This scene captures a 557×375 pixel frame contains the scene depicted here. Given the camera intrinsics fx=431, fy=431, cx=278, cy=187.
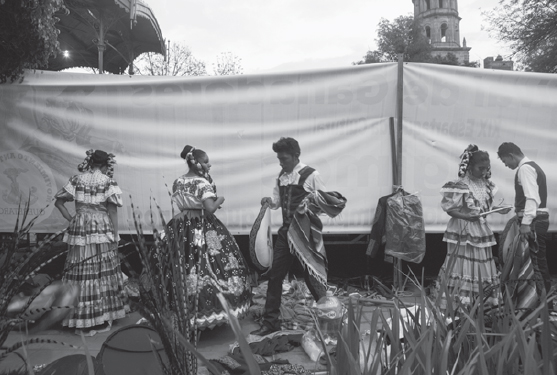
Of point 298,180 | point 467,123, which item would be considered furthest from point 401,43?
point 298,180

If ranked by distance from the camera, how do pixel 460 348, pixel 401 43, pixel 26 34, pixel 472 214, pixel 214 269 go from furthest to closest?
1. pixel 401 43
2. pixel 472 214
3. pixel 26 34
4. pixel 214 269
5. pixel 460 348

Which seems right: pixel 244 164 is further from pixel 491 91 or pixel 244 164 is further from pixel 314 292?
pixel 491 91

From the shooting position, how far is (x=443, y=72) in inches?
191

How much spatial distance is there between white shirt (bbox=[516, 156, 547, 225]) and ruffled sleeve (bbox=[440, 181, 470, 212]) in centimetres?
48

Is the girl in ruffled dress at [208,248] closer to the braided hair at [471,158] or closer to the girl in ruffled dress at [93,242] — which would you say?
the girl in ruffled dress at [93,242]

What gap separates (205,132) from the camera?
5.00m

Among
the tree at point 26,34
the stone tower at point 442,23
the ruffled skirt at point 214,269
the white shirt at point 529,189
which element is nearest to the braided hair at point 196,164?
the ruffled skirt at point 214,269

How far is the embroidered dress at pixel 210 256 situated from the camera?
3596 millimetres

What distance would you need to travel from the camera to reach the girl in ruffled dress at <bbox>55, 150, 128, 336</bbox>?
12.4 feet

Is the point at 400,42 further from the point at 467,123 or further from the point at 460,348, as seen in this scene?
the point at 460,348

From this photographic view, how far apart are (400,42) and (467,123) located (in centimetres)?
3085

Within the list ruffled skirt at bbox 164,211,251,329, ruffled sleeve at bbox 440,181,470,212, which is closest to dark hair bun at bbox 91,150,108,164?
ruffled skirt at bbox 164,211,251,329

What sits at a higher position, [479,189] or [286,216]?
[479,189]

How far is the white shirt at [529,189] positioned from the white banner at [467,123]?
1083mm
